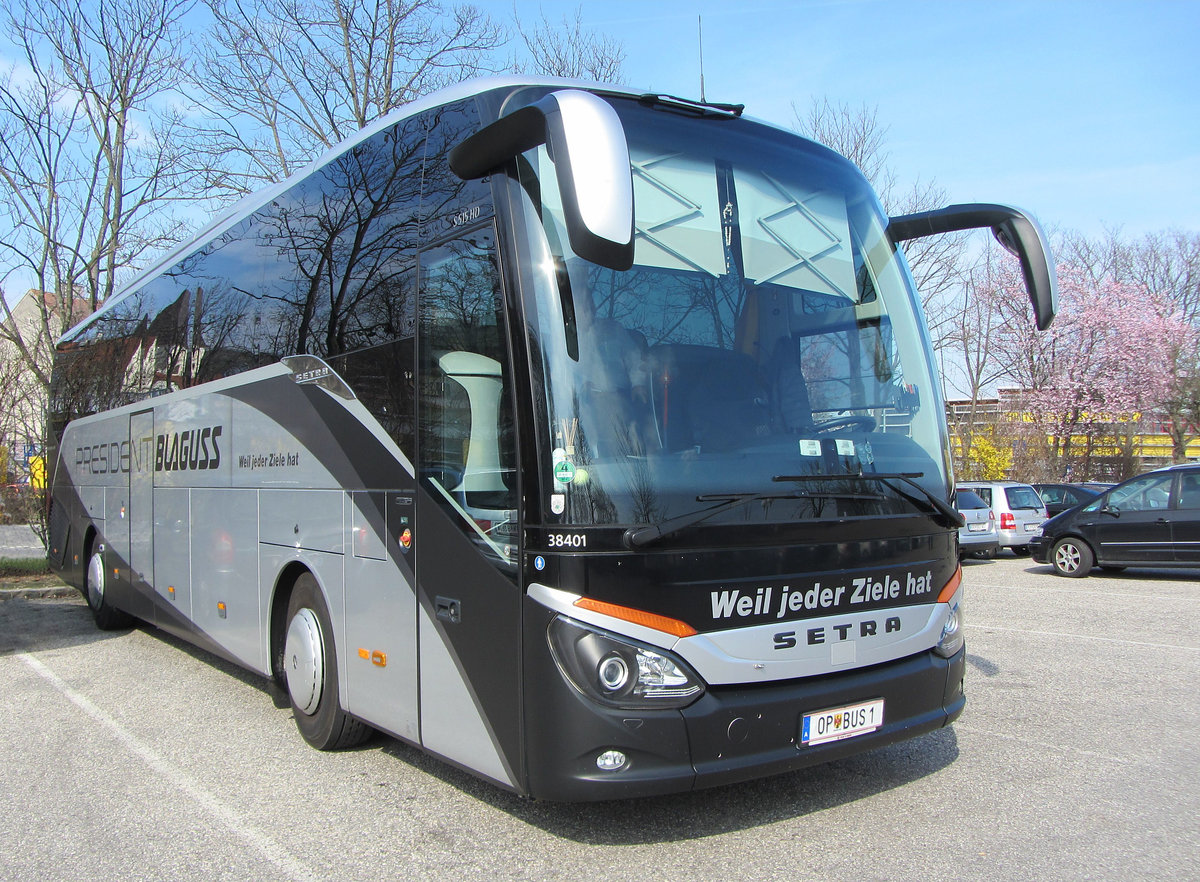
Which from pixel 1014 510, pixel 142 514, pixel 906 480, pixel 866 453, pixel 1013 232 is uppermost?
pixel 1013 232

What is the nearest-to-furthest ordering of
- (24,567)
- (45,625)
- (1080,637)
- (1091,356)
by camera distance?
(1080,637)
(45,625)
(24,567)
(1091,356)

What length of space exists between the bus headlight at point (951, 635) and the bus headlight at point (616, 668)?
164cm

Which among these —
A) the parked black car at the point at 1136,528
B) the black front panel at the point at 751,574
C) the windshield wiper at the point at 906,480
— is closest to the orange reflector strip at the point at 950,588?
the black front panel at the point at 751,574

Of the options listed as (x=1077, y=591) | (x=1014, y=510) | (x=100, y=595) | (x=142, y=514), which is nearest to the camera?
(x=142, y=514)

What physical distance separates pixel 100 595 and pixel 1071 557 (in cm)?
1450

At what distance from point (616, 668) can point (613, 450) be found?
34.1 inches

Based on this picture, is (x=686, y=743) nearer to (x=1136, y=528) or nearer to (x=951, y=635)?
(x=951, y=635)

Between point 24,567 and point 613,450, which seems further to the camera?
point 24,567

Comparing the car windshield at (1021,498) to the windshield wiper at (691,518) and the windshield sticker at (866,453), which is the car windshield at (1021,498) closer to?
the windshield sticker at (866,453)

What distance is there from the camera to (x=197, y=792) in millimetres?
5004

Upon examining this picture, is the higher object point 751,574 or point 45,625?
point 751,574

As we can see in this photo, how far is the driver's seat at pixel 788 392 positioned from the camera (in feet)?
13.7

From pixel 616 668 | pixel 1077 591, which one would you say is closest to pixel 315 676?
pixel 616 668

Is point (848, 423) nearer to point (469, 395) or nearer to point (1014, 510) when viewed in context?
point (469, 395)
